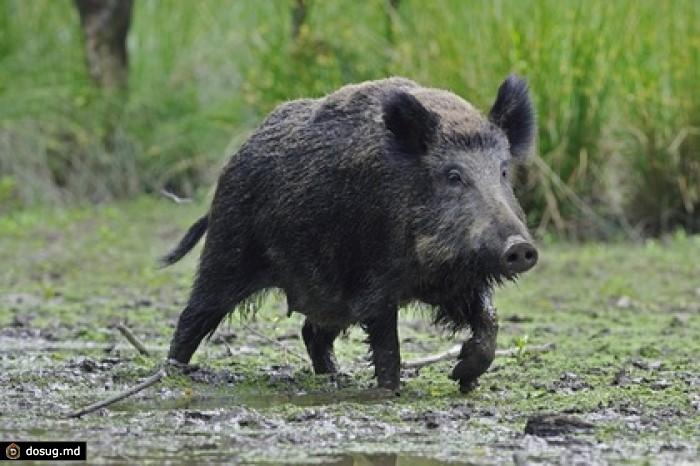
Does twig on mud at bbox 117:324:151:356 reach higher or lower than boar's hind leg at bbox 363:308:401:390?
lower

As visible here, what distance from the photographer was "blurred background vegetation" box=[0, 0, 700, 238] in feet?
42.4

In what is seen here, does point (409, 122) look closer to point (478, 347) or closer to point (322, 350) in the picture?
point (478, 347)

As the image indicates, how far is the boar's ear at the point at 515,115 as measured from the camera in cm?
698

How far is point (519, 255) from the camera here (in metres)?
6.04

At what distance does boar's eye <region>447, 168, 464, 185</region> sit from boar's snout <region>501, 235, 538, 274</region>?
0.57m

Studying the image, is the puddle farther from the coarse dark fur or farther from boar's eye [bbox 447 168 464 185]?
boar's eye [bbox 447 168 464 185]

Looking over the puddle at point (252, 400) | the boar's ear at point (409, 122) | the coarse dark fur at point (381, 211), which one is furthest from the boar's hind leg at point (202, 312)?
the boar's ear at point (409, 122)

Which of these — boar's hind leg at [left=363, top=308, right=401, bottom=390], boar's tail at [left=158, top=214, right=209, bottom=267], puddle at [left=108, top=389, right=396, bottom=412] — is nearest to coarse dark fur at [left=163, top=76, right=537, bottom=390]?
boar's hind leg at [left=363, top=308, right=401, bottom=390]

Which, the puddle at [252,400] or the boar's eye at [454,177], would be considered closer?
the puddle at [252,400]

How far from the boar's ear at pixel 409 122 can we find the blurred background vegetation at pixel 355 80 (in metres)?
6.08

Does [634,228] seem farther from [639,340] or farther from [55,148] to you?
[55,148]

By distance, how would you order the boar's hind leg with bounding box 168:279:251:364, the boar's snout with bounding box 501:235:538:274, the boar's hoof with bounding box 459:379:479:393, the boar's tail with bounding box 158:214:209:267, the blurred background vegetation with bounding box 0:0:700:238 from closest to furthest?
the boar's snout with bounding box 501:235:538:274 < the boar's hoof with bounding box 459:379:479:393 < the boar's hind leg with bounding box 168:279:251:364 < the boar's tail with bounding box 158:214:209:267 < the blurred background vegetation with bounding box 0:0:700:238

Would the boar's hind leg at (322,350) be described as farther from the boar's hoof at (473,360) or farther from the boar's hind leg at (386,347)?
the boar's hoof at (473,360)

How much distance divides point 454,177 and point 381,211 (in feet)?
1.13
